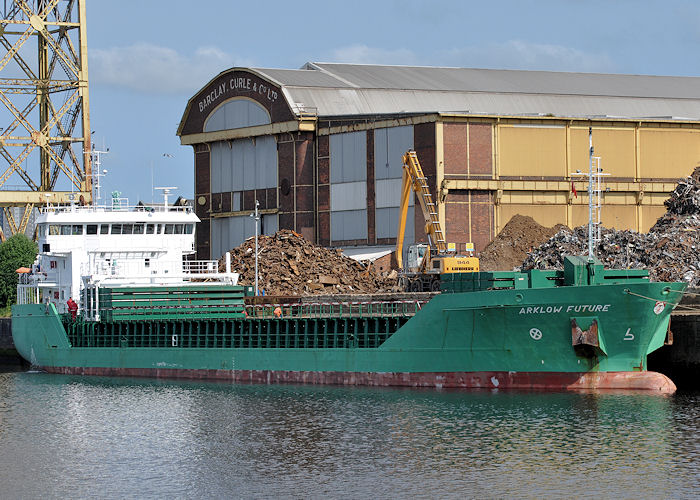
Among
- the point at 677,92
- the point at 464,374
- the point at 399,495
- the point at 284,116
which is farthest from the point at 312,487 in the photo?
the point at 677,92

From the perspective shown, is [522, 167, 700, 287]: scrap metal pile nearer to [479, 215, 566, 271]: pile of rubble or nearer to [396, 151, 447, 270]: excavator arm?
[396, 151, 447, 270]: excavator arm

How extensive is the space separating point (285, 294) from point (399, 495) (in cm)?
3388

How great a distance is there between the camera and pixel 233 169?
80.2 metres

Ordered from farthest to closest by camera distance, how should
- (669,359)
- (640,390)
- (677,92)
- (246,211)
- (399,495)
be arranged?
1. (677,92)
2. (246,211)
3. (669,359)
4. (640,390)
5. (399,495)

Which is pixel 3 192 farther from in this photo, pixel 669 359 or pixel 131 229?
pixel 669 359

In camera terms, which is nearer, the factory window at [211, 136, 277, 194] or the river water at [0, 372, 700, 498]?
the river water at [0, 372, 700, 498]

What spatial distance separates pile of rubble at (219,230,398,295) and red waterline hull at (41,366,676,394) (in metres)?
15.4

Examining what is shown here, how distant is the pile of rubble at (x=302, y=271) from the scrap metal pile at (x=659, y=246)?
980cm

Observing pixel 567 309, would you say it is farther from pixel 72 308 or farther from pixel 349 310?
pixel 72 308

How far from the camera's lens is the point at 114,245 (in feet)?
165

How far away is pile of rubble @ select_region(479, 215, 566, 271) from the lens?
63.4 meters

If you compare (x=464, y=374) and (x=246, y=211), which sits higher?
(x=246, y=211)

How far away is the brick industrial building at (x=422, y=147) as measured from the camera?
66312 mm

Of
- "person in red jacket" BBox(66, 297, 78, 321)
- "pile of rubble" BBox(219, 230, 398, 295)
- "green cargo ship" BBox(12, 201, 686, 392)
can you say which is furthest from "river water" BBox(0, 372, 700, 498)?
"pile of rubble" BBox(219, 230, 398, 295)
